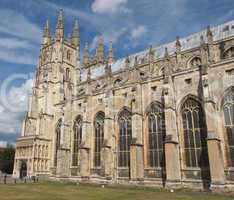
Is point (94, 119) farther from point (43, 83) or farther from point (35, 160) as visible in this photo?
point (43, 83)

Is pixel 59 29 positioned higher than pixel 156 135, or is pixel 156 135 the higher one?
pixel 59 29

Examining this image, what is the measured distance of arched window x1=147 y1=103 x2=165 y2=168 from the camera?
25830 millimetres

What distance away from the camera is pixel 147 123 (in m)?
27.5

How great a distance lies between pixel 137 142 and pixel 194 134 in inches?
241

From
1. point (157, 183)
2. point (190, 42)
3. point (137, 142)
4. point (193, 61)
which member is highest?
point (190, 42)

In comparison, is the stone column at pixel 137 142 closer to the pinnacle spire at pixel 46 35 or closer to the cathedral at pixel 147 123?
the cathedral at pixel 147 123

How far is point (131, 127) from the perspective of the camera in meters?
28.8

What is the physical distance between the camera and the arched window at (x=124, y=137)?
93.7ft

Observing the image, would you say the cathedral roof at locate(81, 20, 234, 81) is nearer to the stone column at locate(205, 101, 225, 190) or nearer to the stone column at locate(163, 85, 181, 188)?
the stone column at locate(163, 85, 181, 188)

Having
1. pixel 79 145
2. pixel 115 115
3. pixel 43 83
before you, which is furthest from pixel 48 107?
pixel 115 115

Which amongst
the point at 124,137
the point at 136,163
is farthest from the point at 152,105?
the point at 136,163

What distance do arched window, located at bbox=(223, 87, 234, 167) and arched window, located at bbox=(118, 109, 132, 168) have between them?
1087 cm

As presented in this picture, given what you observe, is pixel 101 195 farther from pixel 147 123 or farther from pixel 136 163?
pixel 147 123

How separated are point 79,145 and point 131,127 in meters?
9.04
